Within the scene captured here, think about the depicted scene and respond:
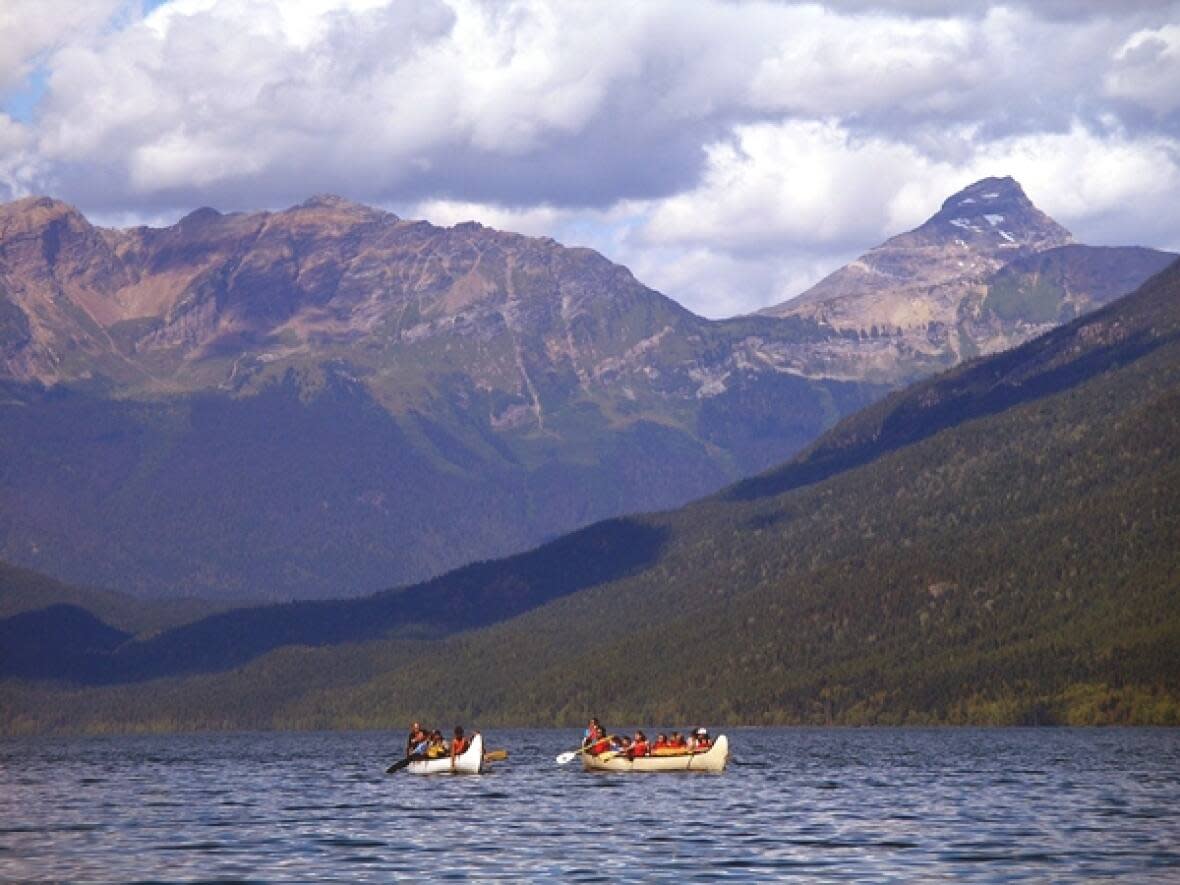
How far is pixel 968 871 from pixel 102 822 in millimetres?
63218

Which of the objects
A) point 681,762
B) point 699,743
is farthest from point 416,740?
point 699,743

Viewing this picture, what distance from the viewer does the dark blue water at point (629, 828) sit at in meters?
103

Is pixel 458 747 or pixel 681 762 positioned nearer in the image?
pixel 681 762

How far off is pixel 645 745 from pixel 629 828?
2423 inches

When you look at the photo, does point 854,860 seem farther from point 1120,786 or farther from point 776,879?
point 1120,786

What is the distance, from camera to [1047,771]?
184 meters

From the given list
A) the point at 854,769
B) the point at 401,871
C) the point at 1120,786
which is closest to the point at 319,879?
the point at 401,871

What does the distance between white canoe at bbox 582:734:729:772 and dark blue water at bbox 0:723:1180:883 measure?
137 centimetres

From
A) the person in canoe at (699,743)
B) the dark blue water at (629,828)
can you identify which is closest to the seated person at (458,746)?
the dark blue water at (629,828)

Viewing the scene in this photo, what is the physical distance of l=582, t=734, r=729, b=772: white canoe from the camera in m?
185

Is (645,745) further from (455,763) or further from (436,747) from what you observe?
(436,747)

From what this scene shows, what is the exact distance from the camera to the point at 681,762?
186 metres

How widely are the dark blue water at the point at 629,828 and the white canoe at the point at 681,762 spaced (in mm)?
1371

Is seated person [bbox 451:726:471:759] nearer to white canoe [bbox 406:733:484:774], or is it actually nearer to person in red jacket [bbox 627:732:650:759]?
white canoe [bbox 406:733:484:774]
